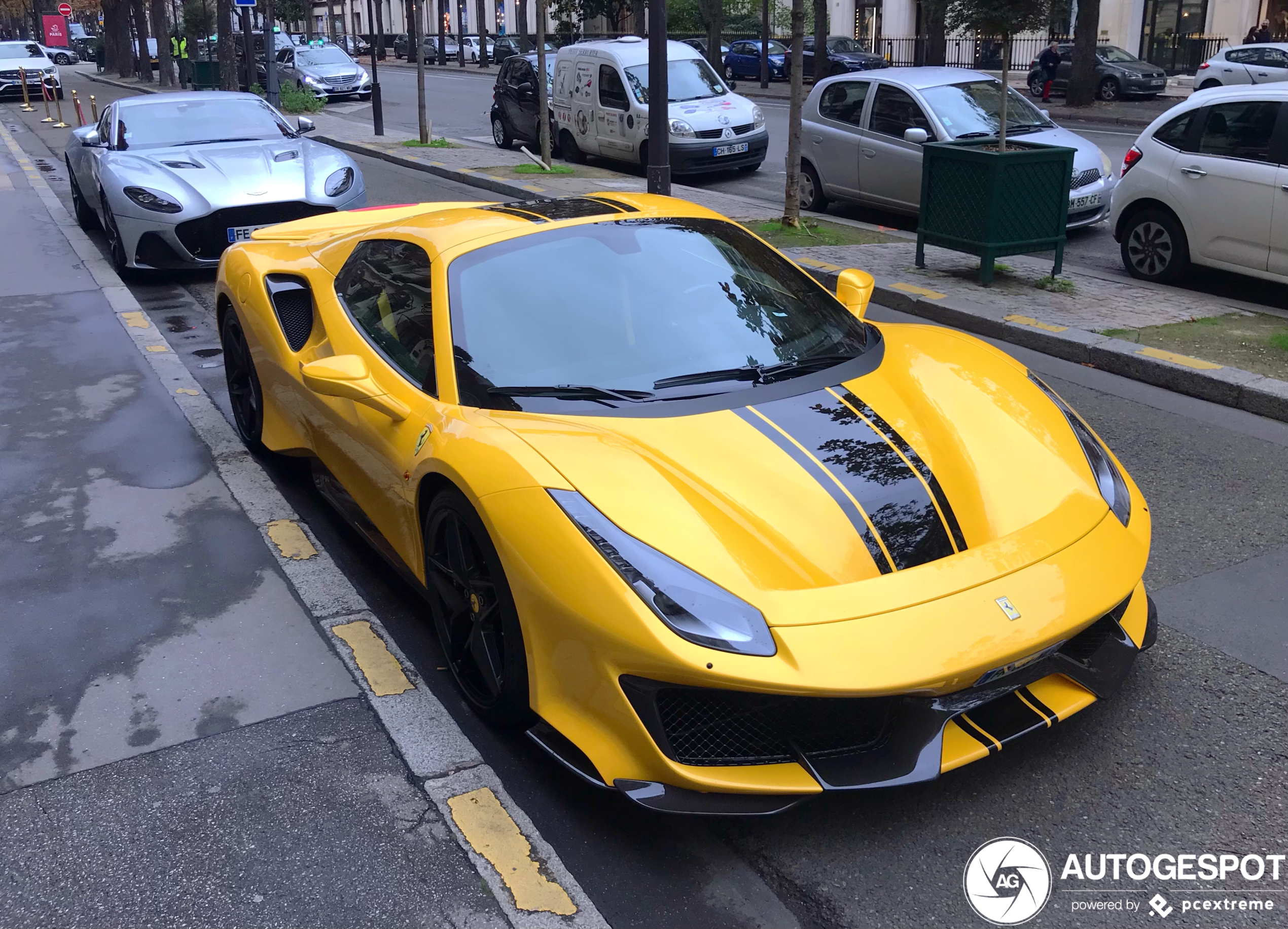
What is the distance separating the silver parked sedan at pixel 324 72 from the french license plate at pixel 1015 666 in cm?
3287

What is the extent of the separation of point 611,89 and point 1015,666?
14909 millimetres

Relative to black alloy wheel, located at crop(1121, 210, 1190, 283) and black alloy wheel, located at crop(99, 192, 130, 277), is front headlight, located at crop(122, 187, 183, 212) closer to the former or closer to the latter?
black alloy wheel, located at crop(99, 192, 130, 277)

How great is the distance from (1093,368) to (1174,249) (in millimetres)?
2407

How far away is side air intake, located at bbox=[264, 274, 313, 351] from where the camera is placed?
4.74 m

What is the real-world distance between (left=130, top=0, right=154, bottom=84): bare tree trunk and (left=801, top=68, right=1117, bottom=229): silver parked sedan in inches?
1631

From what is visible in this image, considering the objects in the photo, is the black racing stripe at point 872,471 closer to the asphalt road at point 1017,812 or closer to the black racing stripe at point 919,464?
the black racing stripe at point 919,464

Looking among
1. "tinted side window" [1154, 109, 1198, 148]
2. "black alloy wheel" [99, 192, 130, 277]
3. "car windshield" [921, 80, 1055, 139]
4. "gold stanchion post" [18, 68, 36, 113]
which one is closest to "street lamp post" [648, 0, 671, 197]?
"car windshield" [921, 80, 1055, 139]

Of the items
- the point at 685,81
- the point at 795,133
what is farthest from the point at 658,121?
the point at 685,81

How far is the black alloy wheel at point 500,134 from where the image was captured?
19.5 m

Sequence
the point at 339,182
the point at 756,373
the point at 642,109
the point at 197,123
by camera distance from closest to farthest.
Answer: the point at 756,373, the point at 339,182, the point at 197,123, the point at 642,109

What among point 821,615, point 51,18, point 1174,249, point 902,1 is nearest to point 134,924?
point 821,615

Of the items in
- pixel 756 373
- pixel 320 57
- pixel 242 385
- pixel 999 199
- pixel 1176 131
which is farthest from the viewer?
pixel 320 57

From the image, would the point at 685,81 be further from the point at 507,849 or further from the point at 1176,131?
the point at 507,849

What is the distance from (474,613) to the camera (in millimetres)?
3293
